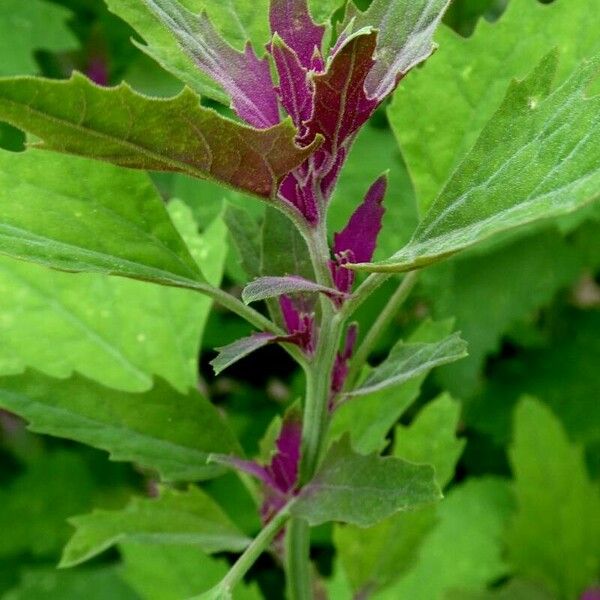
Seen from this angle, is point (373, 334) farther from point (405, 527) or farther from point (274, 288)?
point (405, 527)

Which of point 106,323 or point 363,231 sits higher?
point 363,231

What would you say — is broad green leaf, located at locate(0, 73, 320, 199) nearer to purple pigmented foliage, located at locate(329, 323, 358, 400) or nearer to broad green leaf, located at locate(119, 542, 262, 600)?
purple pigmented foliage, located at locate(329, 323, 358, 400)

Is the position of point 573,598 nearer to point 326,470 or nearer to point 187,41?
point 326,470

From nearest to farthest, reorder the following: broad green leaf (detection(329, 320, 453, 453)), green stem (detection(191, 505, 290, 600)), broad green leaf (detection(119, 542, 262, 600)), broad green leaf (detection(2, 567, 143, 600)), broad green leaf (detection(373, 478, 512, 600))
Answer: green stem (detection(191, 505, 290, 600))
broad green leaf (detection(329, 320, 453, 453))
broad green leaf (detection(119, 542, 262, 600))
broad green leaf (detection(373, 478, 512, 600))
broad green leaf (detection(2, 567, 143, 600))

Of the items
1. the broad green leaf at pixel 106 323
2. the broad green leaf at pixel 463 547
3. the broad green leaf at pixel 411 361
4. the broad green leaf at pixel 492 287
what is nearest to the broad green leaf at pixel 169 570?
the broad green leaf at pixel 463 547

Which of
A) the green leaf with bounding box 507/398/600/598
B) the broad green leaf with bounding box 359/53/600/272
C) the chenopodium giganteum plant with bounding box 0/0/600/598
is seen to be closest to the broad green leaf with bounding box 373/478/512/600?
the green leaf with bounding box 507/398/600/598

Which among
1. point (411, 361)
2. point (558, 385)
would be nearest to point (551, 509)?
point (558, 385)
